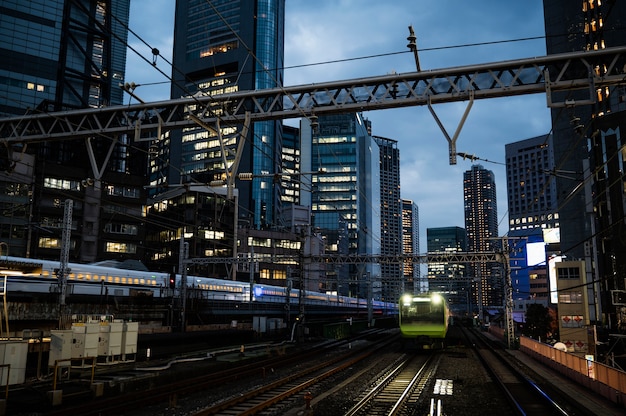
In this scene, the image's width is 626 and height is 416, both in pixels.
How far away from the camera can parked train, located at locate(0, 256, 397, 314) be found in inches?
1459

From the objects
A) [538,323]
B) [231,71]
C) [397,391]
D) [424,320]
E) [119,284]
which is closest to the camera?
[397,391]

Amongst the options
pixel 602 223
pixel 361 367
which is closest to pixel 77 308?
pixel 361 367

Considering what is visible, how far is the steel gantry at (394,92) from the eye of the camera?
1595 centimetres

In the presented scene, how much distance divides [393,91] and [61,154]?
305 feet

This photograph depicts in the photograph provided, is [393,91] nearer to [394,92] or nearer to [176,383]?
[394,92]

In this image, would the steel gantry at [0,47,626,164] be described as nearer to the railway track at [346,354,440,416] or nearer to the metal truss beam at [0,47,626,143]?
the metal truss beam at [0,47,626,143]

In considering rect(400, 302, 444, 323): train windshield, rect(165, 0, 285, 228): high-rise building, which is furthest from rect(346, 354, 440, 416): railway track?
rect(165, 0, 285, 228): high-rise building

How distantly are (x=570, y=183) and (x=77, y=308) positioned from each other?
277ft

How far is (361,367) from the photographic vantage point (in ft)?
84.3

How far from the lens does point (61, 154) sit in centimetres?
9606

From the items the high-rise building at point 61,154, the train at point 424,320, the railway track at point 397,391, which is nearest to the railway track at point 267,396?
the railway track at point 397,391

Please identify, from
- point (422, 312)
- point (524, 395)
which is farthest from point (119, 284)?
point (524, 395)

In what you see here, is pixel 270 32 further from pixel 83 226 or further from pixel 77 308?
pixel 77 308

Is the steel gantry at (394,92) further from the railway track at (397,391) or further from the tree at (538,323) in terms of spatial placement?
the tree at (538,323)
